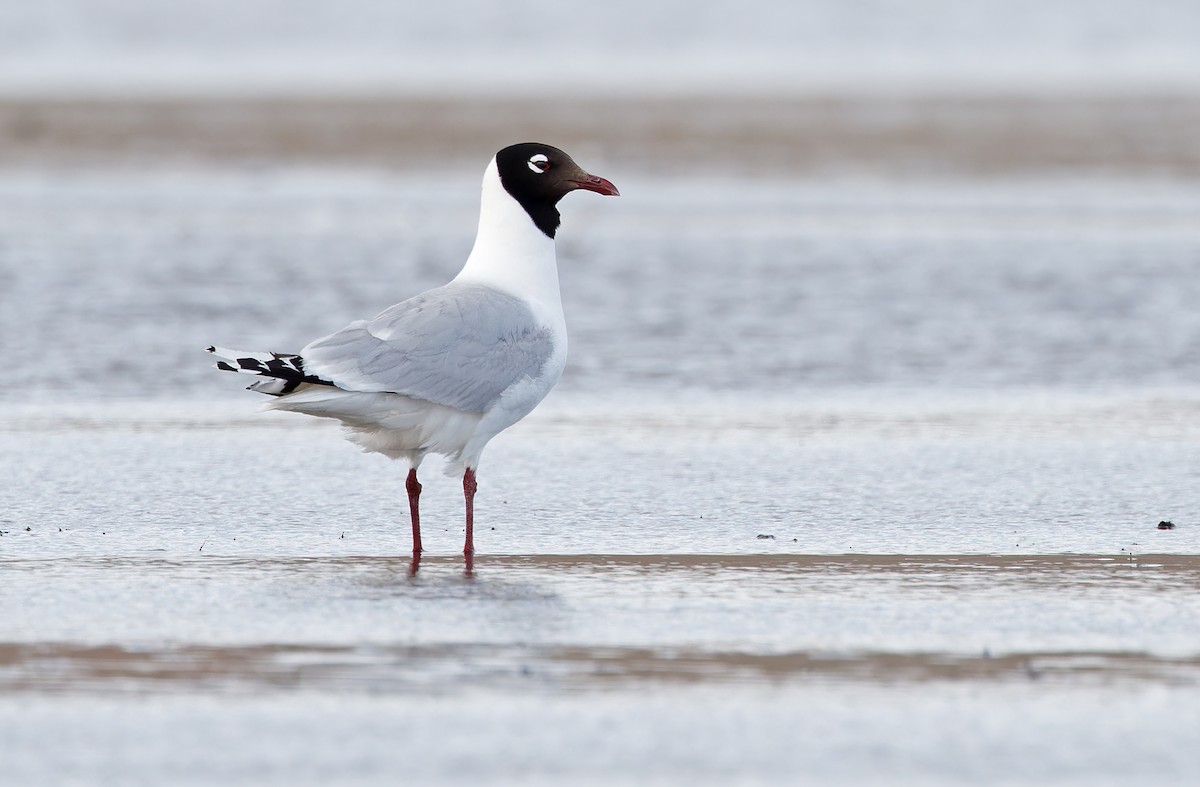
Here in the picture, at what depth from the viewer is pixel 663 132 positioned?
Result: 2709 cm

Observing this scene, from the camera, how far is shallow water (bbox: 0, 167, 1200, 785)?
480 cm

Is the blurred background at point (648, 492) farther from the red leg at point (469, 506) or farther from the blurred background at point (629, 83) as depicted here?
the blurred background at point (629, 83)

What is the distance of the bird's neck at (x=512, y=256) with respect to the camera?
7.62 m

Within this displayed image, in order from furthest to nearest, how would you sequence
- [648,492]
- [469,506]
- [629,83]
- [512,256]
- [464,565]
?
[629,83] → [648,492] → [512,256] → [469,506] → [464,565]

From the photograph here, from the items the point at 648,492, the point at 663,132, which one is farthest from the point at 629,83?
the point at 648,492

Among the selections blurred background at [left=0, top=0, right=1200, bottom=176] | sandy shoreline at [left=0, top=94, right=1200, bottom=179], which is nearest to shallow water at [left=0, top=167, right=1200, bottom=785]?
sandy shoreline at [left=0, top=94, right=1200, bottom=179]

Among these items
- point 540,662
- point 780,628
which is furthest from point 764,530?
point 540,662

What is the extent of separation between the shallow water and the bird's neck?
2.94ft

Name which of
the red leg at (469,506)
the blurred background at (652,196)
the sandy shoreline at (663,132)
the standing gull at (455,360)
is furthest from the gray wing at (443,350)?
the sandy shoreline at (663,132)

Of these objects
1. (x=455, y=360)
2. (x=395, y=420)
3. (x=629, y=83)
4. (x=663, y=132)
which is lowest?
(x=395, y=420)

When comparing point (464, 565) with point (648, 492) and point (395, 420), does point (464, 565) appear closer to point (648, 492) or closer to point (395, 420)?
point (395, 420)

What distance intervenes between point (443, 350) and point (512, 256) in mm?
701

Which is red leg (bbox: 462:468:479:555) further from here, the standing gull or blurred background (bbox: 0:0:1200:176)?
blurred background (bbox: 0:0:1200:176)

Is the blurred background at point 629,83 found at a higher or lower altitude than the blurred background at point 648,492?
higher
